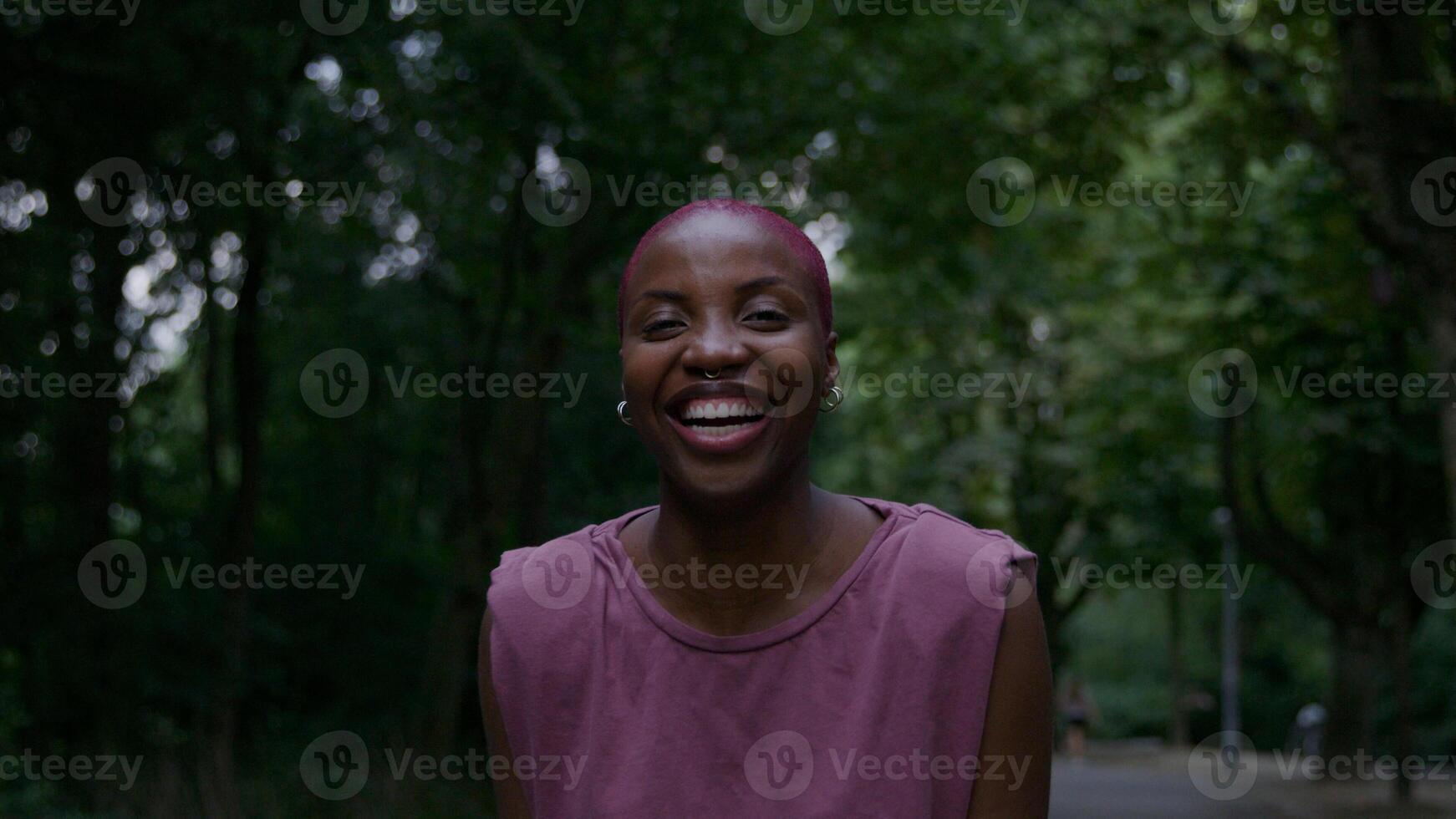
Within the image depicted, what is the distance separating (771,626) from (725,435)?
27cm

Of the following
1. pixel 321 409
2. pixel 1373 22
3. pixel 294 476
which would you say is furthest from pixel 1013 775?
pixel 294 476

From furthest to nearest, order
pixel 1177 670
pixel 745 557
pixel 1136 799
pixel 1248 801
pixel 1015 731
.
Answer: pixel 1177 670
pixel 1136 799
pixel 1248 801
pixel 745 557
pixel 1015 731

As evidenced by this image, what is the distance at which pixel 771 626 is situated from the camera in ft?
7.28

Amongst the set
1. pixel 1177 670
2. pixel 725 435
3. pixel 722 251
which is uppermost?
pixel 722 251

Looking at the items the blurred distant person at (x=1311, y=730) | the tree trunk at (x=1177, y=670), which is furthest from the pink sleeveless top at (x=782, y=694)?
the tree trunk at (x=1177, y=670)

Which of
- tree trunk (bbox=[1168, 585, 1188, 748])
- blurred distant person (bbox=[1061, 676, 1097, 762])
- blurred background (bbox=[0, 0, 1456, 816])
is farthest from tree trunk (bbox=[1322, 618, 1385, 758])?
blurred distant person (bbox=[1061, 676, 1097, 762])

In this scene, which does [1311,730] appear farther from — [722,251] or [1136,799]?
[722,251]

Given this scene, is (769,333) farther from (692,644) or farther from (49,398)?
(49,398)

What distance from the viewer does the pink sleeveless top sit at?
2.14 m

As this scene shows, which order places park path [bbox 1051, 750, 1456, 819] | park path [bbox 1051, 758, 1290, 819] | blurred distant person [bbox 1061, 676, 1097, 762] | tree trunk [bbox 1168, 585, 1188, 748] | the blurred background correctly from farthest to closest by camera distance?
tree trunk [bbox 1168, 585, 1188, 748]
blurred distant person [bbox 1061, 676, 1097, 762]
park path [bbox 1051, 758, 1290, 819]
park path [bbox 1051, 750, 1456, 819]
the blurred background

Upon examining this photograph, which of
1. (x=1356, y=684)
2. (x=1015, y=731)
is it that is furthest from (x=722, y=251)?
(x=1356, y=684)

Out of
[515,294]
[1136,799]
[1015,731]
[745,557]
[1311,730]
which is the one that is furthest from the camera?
[1311,730]

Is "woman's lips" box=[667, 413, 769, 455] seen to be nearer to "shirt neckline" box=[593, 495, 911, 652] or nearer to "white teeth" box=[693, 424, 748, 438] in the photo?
"white teeth" box=[693, 424, 748, 438]

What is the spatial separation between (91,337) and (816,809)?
1100cm
